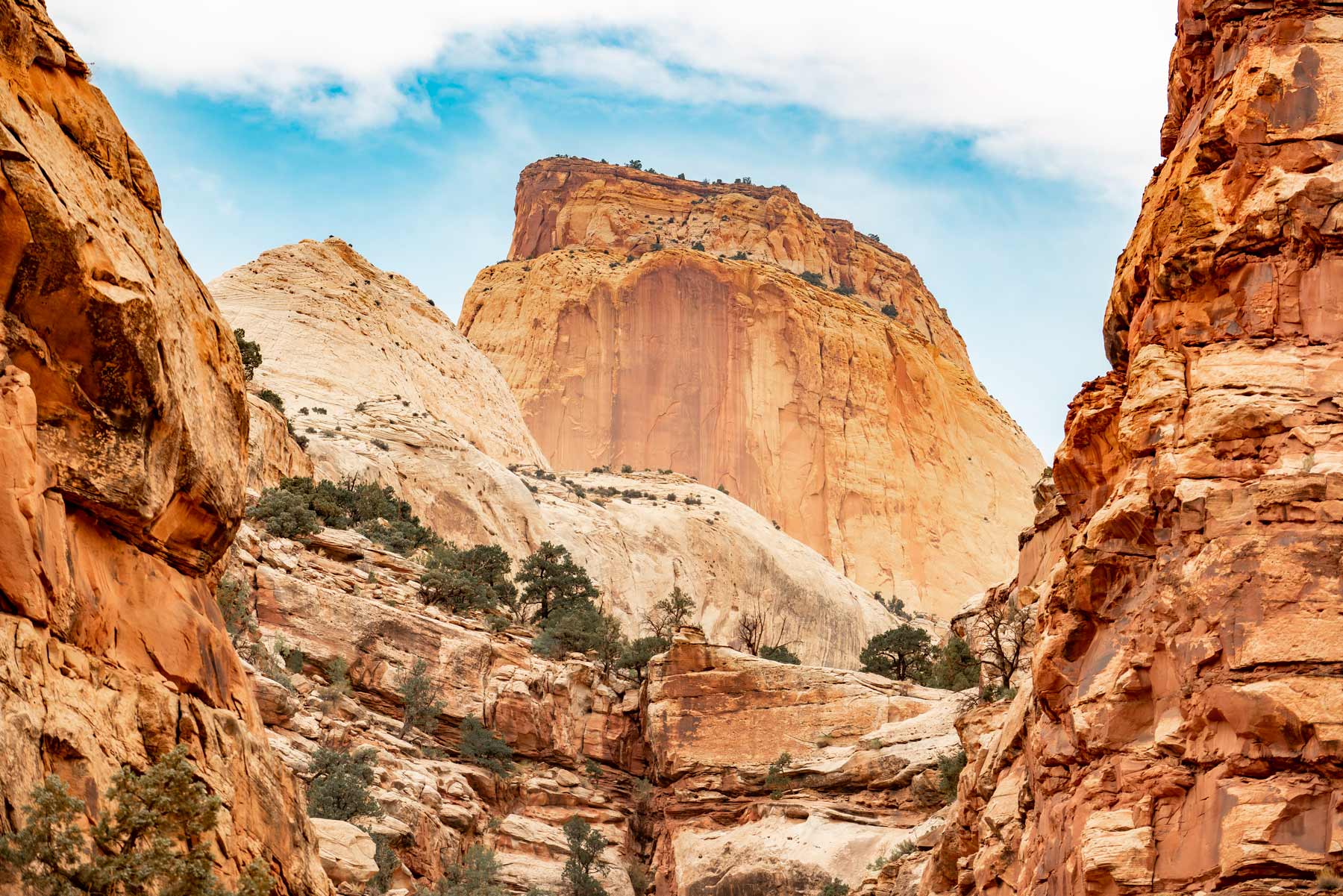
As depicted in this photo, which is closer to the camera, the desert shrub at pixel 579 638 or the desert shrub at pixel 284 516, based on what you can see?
the desert shrub at pixel 284 516

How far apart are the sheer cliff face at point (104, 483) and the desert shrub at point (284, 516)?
26201 millimetres

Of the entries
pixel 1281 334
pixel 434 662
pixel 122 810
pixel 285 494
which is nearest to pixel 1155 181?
pixel 1281 334

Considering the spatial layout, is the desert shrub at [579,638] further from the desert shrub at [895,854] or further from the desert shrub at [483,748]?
the desert shrub at [895,854]

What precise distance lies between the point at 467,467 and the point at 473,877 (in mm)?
30752

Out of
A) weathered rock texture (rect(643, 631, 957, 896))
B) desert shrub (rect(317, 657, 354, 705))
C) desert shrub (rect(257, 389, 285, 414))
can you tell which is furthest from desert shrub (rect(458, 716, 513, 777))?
desert shrub (rect(257, 389, 285, 414))

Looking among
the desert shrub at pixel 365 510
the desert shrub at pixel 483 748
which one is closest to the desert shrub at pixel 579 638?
the desert shrub at pixel 483 748

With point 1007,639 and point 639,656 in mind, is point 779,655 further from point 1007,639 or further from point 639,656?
point 1007,639

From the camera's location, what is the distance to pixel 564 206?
12450 cm

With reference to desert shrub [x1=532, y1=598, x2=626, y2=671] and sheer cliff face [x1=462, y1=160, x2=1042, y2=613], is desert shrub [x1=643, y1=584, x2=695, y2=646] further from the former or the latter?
sheer cliff face [x1=462, y1=160, x2=1042, y2=613]

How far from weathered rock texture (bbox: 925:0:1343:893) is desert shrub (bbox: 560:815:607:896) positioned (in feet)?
50.5

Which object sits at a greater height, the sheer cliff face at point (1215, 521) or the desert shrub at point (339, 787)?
the sheer cliff face at point (1215, 521)

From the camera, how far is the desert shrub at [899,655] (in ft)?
183

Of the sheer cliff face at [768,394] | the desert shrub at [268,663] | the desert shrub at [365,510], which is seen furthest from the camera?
the sheer cliff face at [768,394]

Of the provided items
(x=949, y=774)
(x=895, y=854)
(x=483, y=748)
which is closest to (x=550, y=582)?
(x=483, y=748)
